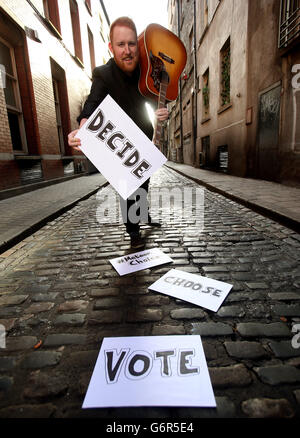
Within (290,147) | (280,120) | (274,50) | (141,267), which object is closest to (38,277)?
(141,267)

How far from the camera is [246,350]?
4.32 ft

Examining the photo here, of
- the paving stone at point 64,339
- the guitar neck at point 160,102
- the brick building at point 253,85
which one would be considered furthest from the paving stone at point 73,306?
the brick building at point 253,85

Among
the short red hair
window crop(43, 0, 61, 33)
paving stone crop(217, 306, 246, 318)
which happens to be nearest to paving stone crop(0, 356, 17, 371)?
paving stone crop(217, 306, 246, 318)

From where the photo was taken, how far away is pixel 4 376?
1212 millimetres

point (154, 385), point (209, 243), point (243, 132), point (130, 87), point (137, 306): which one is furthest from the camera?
point (243, 132)

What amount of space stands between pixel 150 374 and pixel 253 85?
8.21 m

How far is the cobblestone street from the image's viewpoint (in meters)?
1.07

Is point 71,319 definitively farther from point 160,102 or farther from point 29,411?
point 160,102

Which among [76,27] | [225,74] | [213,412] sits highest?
[76,27]

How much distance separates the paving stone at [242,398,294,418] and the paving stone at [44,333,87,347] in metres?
0.87

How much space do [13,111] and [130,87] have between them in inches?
233

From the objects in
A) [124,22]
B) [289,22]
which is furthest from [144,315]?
[289,22]

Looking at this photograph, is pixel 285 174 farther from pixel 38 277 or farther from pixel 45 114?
pixel 45 114
